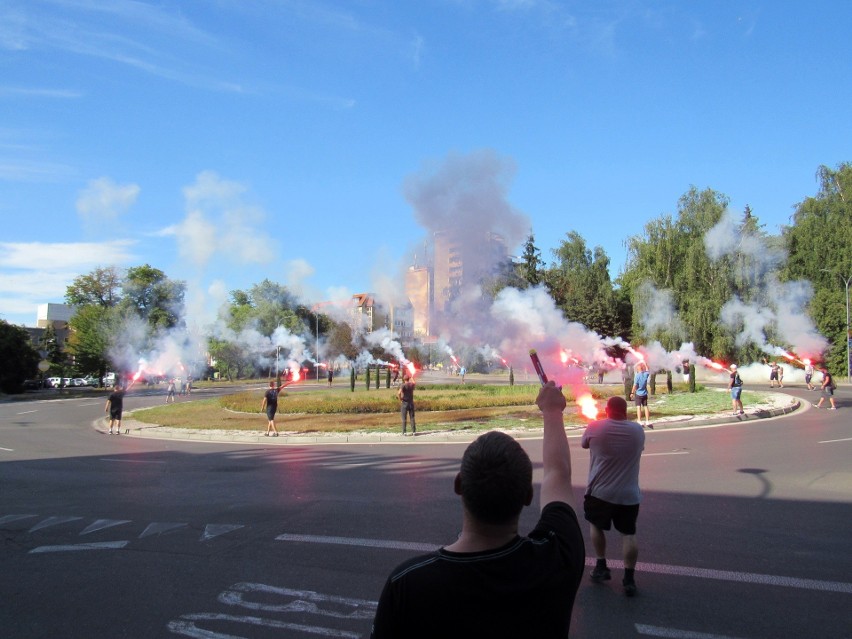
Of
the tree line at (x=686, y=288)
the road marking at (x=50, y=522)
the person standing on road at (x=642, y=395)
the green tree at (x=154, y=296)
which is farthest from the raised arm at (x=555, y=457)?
the green tree at (x=154, y=296)

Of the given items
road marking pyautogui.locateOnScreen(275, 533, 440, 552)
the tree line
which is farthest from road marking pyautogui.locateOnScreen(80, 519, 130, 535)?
the tree line

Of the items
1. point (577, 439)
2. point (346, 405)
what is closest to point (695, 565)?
point (577, 439)

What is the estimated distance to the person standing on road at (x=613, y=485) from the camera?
531 cm

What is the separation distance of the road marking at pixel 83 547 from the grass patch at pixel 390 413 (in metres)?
11.7

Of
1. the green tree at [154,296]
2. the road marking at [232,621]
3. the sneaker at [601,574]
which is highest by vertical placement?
the green tree at [154,296]

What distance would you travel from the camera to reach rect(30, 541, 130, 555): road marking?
21.8ft

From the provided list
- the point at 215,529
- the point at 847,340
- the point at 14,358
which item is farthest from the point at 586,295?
the point at 14,358

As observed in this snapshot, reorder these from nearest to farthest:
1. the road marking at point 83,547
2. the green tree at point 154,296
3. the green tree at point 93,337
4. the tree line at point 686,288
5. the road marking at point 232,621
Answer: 1. the road marking at point 232,621
2. the road marking at point 83,547
3. the tree line at point 686,288
4. the green tree at point 93,337
5. the green tree at point 154,296

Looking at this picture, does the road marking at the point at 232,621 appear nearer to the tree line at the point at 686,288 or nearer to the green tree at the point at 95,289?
the tree line at the point at 686,288

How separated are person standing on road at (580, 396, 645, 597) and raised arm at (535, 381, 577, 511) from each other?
2.73 metres

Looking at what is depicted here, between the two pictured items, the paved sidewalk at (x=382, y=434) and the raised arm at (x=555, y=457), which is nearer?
the raised arm at (x=555, y=457)

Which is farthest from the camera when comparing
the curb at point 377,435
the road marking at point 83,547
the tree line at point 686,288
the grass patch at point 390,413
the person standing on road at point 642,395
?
the tree line at point 686,288

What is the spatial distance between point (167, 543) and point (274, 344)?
1782 inches

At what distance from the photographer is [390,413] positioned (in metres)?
24.1
